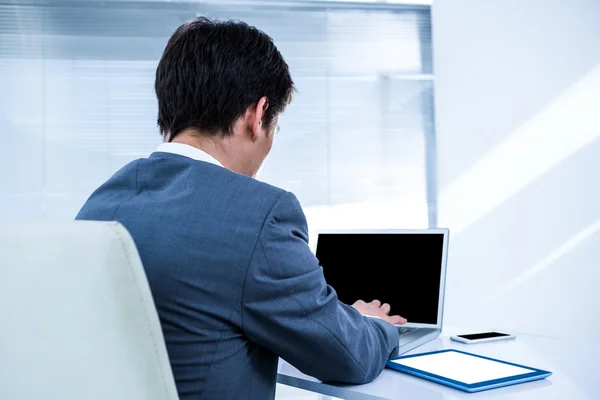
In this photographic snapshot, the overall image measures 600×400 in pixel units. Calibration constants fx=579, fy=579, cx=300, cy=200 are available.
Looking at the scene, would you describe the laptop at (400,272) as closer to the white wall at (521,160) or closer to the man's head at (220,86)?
the man's head at (220,86)

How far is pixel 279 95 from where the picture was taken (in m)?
1.09

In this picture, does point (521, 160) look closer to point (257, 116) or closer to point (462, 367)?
point (462, 367)

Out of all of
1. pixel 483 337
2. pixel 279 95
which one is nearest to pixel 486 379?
pixel 483 337

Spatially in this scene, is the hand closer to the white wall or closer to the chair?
the chair

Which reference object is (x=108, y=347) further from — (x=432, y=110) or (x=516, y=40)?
(x=516, y=40)

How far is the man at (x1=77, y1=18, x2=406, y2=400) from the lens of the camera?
816mm

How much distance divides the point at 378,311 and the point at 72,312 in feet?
3.17

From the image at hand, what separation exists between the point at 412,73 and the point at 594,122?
41.4 inches

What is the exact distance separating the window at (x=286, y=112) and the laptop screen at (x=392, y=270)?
163cm

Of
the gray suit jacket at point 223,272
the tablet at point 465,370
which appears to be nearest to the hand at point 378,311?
the tablet at point 465,370

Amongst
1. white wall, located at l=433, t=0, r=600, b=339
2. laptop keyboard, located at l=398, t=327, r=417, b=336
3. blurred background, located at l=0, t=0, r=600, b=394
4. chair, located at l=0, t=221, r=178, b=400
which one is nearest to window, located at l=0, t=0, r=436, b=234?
blurred background, located at l=0, t=0, r=600, b=394

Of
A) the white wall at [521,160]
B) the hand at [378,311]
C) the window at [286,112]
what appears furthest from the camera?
the white wall at [521,160]

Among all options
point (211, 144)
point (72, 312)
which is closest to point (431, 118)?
point (211, 144)

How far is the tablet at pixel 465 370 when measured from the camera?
1038mm
